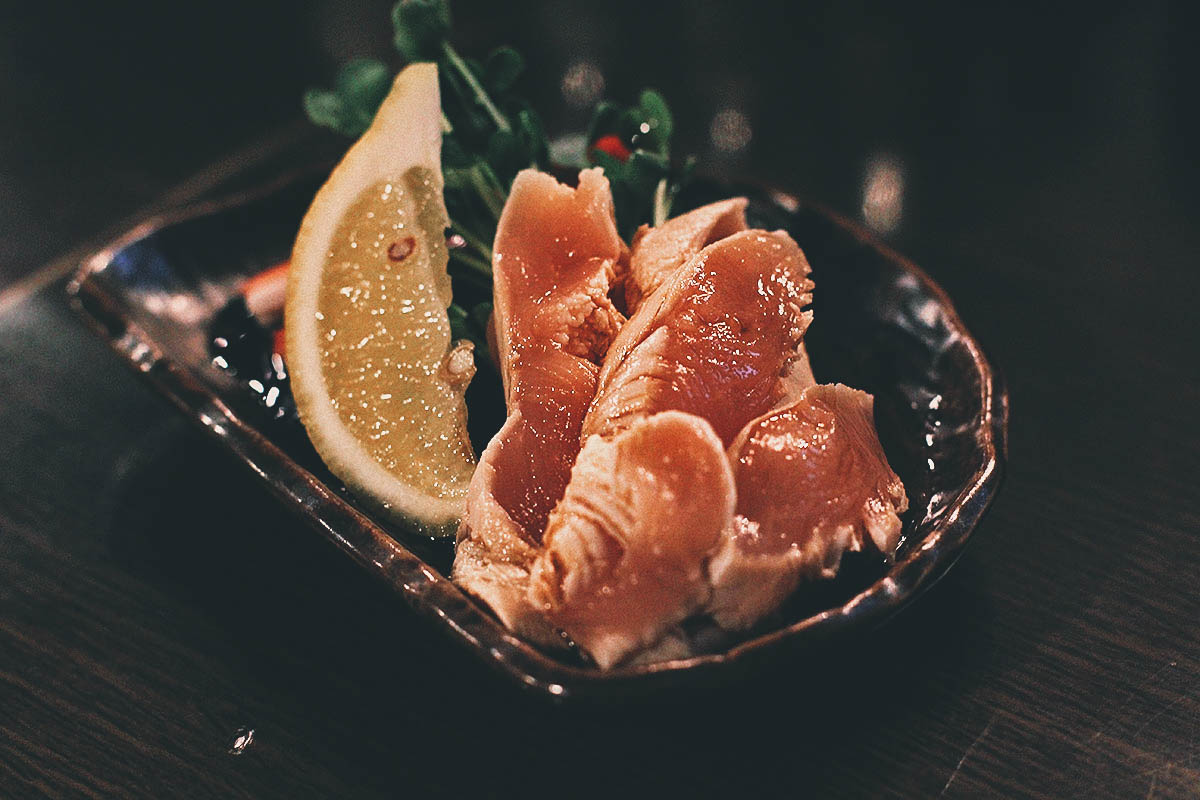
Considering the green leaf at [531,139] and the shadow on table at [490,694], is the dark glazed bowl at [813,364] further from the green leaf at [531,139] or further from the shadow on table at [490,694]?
the green leaf at [531,139]

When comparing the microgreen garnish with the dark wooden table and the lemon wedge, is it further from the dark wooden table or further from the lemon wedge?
the dark wooden table

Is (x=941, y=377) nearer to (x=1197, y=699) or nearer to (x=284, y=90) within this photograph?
(x=1197, y=699)

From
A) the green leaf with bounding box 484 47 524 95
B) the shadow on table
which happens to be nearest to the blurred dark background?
the green leaf with bounding box 484 47 524 95

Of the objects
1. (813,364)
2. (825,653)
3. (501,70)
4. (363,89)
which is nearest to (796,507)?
(825,653)

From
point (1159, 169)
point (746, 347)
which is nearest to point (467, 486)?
point (746, 347)

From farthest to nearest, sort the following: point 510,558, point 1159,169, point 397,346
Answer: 1. point 1159,169
2. point 397,346
3. point 510,558

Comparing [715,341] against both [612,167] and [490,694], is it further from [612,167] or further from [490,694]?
[612,167]
